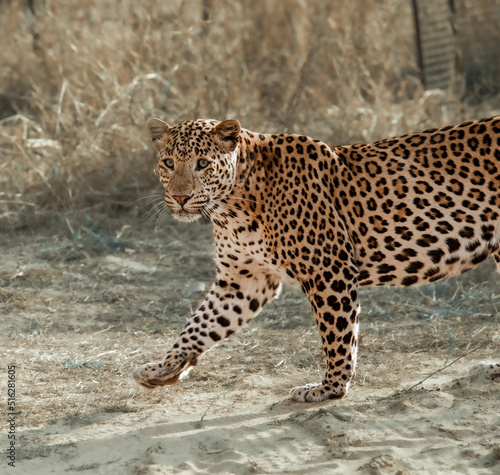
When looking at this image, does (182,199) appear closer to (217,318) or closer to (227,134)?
(227,134)

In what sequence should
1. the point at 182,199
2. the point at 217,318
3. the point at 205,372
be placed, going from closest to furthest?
the point at 182,199
the point at 217,318
the point at 205,372

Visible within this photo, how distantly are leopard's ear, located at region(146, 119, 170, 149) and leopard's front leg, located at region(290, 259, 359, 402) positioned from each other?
1263 mm

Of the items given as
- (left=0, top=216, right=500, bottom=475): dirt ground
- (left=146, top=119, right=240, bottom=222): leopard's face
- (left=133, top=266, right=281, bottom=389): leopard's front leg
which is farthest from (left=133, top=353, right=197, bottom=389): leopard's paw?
(left=146, top=119, right=240, bottom=222): leopard's face

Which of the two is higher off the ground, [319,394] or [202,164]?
[202,164]

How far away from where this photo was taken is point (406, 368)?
229 inches

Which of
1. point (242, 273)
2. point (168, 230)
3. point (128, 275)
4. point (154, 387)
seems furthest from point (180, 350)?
point (168, 230)

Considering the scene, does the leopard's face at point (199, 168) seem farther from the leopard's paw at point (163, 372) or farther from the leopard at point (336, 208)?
the leopard's paw at point (163, 372)

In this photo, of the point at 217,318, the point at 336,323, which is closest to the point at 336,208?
the point at 336,323

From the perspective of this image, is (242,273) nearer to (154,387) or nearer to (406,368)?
(154,387)

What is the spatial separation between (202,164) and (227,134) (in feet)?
0.76

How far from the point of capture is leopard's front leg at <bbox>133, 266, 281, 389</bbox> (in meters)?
5.29

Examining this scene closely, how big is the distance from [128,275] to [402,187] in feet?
10.9

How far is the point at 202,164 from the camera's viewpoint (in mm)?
5027

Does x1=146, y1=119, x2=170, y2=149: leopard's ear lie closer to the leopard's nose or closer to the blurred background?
the leopard's nose
